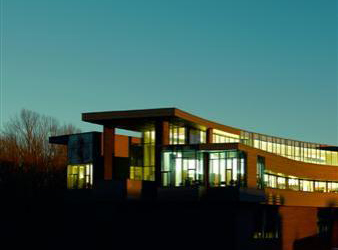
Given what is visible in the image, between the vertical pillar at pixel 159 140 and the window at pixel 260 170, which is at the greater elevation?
the vertical pillar at pixel 159 140

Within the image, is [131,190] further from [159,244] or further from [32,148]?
[32,148]

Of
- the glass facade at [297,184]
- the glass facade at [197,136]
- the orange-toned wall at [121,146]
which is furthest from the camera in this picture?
the glass facade at [297,184]

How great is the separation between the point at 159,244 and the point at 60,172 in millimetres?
34658

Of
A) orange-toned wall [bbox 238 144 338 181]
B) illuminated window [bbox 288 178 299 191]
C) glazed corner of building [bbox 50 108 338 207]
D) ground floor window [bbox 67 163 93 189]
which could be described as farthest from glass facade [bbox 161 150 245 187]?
illuminated window [bbox 288 178 299 191]

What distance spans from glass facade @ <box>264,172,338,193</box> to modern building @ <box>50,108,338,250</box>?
0.12 m

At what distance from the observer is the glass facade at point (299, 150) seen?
90.7 m

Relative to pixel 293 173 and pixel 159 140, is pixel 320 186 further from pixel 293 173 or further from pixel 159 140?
pixel 159 140

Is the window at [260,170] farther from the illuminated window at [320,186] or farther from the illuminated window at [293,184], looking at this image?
the illuminated window at [320,186]

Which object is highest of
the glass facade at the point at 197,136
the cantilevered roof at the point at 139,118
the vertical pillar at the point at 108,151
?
the cantilevered roof at the point at 139,118

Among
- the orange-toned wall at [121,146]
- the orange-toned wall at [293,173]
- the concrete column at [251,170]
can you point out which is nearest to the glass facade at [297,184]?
the orange-toned wall at [293,173]

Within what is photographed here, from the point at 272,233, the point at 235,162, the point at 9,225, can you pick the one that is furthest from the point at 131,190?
the point at 9,225

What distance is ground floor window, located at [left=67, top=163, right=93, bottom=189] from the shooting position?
60.0 meters

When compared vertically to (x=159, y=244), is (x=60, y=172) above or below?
above

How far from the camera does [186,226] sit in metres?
54.8
